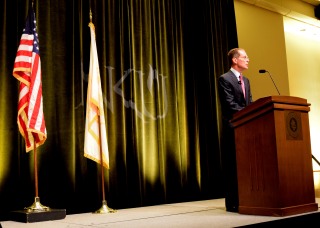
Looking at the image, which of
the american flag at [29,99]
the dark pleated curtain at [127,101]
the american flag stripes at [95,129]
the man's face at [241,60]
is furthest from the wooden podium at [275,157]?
the dark pleated curtain at [127,101]

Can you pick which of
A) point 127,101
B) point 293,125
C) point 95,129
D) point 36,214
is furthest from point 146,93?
point 293,125

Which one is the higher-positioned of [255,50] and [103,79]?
[255,50]

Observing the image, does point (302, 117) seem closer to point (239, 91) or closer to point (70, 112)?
point (239, 91)

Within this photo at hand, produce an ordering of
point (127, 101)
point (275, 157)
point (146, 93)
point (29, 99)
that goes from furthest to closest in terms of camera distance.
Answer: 1. point (146, 93)
2. point (127, 101)
3. point (29, 99)
4. point (275, 157)

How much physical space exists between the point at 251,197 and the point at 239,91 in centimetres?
87

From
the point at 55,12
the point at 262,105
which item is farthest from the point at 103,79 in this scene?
the point at 262,105

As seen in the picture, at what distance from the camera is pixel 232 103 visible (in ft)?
11.0

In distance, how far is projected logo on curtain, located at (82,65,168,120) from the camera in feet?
16.1

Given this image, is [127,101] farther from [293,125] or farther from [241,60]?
[293,125]

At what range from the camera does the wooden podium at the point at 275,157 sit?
9.22 ft

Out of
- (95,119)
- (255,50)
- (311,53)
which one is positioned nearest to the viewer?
(95,119)

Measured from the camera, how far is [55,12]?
14.9ft

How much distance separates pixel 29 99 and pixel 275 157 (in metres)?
2.10

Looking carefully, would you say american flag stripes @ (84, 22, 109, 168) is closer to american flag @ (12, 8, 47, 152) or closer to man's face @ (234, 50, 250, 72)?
american flag @ (12, 8, 47, 152)
